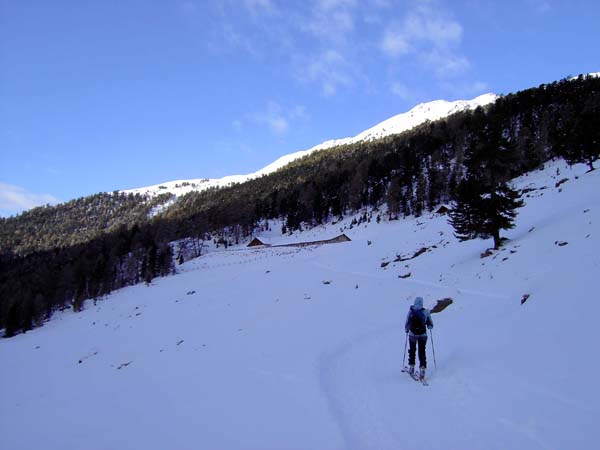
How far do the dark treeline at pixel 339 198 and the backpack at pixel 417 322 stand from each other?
133ft

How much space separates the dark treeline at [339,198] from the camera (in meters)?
67.6

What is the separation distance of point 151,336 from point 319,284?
12.6 metres

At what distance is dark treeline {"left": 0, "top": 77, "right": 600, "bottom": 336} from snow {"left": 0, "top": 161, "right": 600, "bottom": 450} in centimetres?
3061

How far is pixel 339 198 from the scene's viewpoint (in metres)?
108

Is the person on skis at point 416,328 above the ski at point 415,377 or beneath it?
above

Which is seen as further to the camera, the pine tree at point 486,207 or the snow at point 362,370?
the pine tree at point 486,207

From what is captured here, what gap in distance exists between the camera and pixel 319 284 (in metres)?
27.7

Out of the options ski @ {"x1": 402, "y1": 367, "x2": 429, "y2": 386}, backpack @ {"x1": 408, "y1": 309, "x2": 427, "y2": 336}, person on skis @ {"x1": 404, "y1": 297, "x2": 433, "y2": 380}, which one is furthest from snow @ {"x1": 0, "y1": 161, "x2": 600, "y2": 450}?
backpack @ {"x1": 408, "y1": 309, "x2": 427, "y2": 336}

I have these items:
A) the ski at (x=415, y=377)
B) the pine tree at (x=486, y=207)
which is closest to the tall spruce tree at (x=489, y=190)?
the pine tree at (x=486, y=207)

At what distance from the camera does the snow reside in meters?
6.82

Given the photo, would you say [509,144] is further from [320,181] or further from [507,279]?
[320,181]

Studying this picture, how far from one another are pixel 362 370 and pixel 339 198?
322 feet

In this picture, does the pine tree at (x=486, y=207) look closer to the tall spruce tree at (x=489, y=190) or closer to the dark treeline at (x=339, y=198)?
the tall spruce tree at (x=489, y=190)

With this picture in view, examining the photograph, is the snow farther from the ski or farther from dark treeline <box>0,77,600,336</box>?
dark treeline <box>0,77,600,336</box>
